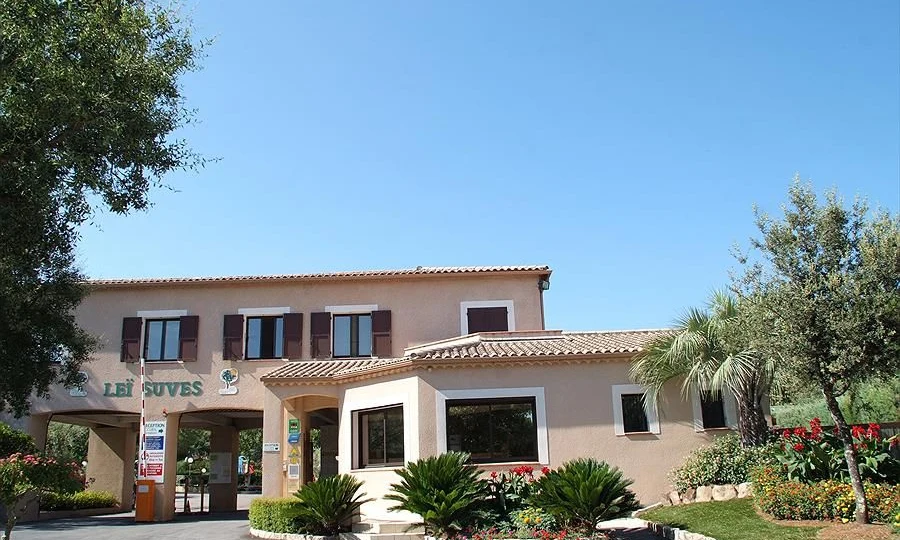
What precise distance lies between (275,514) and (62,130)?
10.1 m

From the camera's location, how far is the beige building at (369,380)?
59.0 ft

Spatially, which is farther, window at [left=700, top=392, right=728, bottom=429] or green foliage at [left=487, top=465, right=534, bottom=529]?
window at [left=700, top=392, right=728, bottom=429]

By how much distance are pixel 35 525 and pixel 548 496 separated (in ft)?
A: 52.9

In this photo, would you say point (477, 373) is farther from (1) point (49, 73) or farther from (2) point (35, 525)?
(2) point (35, 525)

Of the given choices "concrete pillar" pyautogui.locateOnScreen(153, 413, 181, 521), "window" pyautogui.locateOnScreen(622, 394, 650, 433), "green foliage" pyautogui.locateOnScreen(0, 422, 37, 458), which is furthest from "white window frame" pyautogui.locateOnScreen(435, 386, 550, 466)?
"green foliage" pyautogui.locateOnScreen(0, 422, 37, 458)

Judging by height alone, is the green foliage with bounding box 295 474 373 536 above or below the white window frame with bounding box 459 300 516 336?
below

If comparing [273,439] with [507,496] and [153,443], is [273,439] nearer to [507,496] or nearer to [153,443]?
[153,443]

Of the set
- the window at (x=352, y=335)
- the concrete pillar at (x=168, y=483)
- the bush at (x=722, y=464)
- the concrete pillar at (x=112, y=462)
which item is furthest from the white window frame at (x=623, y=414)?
the concrete pillar at (x=112, y=462)

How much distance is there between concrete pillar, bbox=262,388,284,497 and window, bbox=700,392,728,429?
10.9 metres

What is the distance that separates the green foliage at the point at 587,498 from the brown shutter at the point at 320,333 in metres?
11.3

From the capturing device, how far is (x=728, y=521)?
12.9m

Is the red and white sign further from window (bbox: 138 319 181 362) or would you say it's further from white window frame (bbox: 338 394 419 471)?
white window frame (bbox: 338 394 419 471)

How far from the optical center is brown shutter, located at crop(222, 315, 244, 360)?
23.3m

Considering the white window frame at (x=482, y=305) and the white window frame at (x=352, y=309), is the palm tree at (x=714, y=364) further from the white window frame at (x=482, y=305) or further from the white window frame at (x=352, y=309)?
the white window frame at (x=352, y=309)
